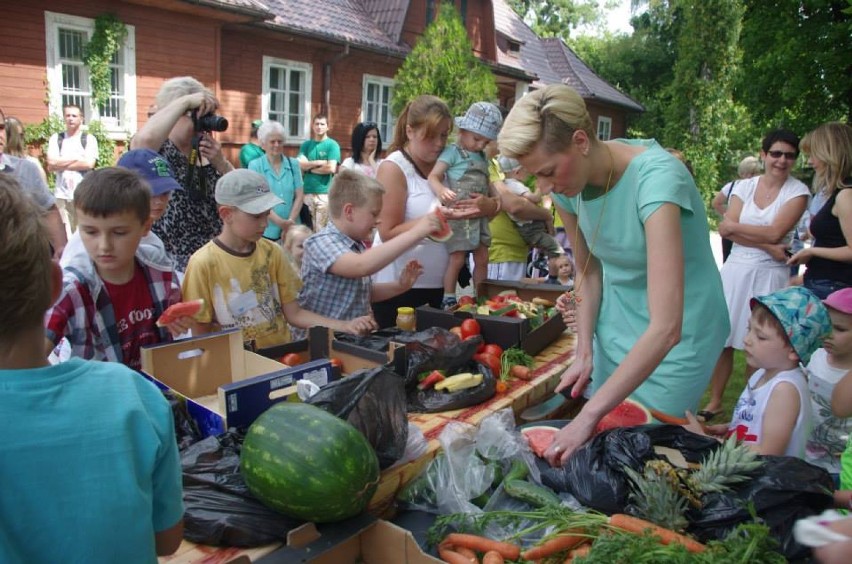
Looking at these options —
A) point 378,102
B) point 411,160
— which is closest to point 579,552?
point 411,160

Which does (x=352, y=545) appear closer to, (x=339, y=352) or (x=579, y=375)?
(x=339, y=352)

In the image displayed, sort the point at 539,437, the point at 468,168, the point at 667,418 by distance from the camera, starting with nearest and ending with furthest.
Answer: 1. the point at 539,437
2. the point at 667,418
3. the point at 468,168

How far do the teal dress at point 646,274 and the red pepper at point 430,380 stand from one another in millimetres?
730

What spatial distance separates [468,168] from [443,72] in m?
8.98

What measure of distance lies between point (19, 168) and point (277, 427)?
12.1 feet

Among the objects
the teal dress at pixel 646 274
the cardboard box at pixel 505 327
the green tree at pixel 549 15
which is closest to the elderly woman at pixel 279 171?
the cardboard box at pixel 505 327

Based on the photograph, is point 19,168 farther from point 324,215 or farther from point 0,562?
point 324,215

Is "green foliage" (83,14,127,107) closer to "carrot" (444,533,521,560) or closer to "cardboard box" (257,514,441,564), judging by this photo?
"cardboard box" (257,514,441,564)

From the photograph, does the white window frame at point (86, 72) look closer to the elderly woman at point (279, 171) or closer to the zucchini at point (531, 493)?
the elderly woman at point (279, 171)

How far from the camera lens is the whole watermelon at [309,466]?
5.74ft

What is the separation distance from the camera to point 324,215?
933cm

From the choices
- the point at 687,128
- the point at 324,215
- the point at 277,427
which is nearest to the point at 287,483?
the point at 277,427

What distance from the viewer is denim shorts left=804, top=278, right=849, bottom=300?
4.68m

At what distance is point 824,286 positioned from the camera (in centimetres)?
477
